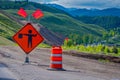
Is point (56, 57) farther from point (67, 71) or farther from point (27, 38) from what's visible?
point (27, 38)

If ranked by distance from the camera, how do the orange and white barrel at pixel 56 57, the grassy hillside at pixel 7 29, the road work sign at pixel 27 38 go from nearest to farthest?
the orange and white barrel at pixel 56 57 < the road work sign at pixel 27 38 < the grassy hillside at pixel 7 29

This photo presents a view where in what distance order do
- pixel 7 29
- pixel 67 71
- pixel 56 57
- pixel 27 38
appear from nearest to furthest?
1. pixel 67 71
2. pixel 56 57
3. pixel 27 38
4. pixel 7 29

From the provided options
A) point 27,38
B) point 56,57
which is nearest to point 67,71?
point 56,57

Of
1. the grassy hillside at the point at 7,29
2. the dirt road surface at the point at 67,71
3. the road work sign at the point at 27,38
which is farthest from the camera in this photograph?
the grassy hillside at the point at 7,29

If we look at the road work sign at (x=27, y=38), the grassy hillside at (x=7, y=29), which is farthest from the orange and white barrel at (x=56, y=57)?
the grassy hillside at (x=7, y=29)

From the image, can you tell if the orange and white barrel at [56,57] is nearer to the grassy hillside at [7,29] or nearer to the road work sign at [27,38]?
the road work sign at [27,38]

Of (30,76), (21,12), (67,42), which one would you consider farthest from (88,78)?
A: (67,42)

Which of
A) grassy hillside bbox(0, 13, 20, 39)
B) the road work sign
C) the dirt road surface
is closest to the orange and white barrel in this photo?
the dirt road surface

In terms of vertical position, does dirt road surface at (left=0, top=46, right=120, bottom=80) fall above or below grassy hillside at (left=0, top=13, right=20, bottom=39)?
below

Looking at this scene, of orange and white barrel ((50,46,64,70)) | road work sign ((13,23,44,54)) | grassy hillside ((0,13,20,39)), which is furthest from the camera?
grassy hillside ((0,13,20,39))

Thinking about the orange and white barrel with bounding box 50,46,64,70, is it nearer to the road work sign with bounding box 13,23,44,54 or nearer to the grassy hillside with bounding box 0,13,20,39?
the road work sign with bounding box 13,23,44,54

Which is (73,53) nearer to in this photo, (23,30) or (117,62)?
(117,62)

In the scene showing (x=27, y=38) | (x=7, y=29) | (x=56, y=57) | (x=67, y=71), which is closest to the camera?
(x=67, y=71)

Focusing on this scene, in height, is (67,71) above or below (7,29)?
below
